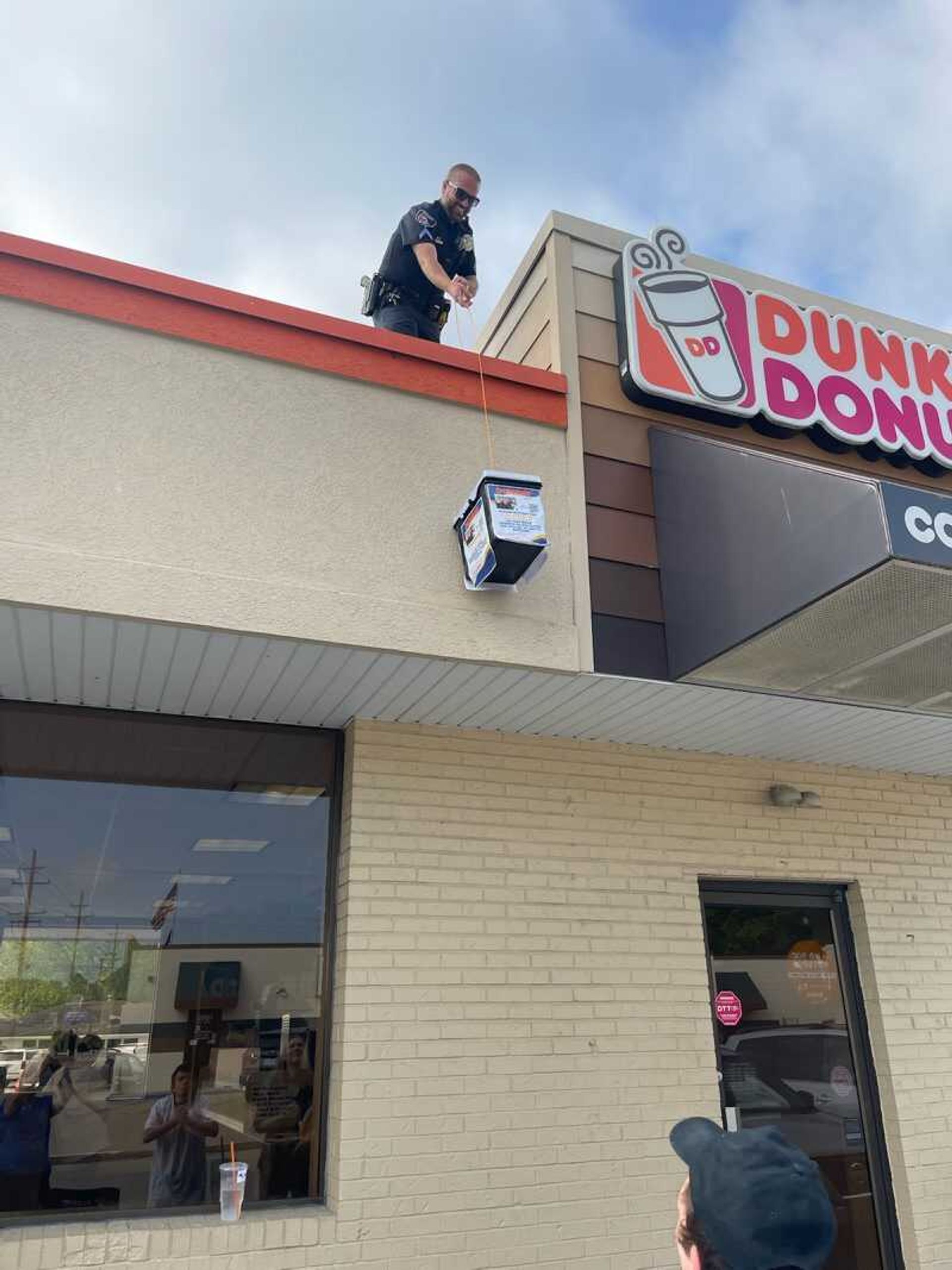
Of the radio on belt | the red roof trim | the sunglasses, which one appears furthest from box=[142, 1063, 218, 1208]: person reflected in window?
the sunglasses

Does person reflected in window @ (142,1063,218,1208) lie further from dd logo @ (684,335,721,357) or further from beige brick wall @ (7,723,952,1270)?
dd logo @ (684,335,721,357)

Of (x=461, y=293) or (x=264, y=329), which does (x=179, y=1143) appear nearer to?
(x=264, y=329)

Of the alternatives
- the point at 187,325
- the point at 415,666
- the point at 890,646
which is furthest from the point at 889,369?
the point at 187,325

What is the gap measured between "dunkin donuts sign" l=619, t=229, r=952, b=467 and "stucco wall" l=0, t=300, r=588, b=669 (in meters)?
1.27

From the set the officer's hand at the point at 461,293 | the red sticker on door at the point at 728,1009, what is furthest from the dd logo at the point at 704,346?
the red sticker on door at the point at 728,1009

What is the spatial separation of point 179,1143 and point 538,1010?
1.75 metres

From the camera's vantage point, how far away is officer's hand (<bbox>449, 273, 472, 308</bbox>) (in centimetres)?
552

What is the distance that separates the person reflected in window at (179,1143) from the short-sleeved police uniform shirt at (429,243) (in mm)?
4329

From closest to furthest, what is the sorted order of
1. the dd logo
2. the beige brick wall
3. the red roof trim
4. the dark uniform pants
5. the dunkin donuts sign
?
1. the red roof trim
2. the beige brick wall
3. the dunkin donuts sign
4. the dd logo
5. the dark uniform pants

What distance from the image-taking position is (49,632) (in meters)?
3.96

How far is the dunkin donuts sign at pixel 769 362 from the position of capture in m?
5.37

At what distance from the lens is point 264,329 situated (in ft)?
14.6

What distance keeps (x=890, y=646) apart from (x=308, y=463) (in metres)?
2.64

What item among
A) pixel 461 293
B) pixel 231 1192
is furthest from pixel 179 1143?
pixel 461 293
